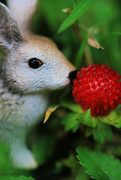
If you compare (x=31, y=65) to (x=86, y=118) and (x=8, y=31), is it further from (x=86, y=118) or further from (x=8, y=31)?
(x=86, y=118)

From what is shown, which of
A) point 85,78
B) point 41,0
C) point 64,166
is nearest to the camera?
point 85,78

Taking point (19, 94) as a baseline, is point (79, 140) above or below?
below

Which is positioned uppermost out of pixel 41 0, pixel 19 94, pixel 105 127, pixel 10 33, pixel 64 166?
pixel 41 0

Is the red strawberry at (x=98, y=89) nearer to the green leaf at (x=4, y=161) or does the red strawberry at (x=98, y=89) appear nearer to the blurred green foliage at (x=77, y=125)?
the blurred green foliage at (x=77, y=125)

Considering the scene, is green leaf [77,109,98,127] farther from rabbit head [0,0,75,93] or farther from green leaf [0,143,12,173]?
green leaf [0,143,12,173]

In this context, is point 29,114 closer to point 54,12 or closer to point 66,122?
point 66,122

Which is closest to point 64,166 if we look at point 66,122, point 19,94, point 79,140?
point 79,140
